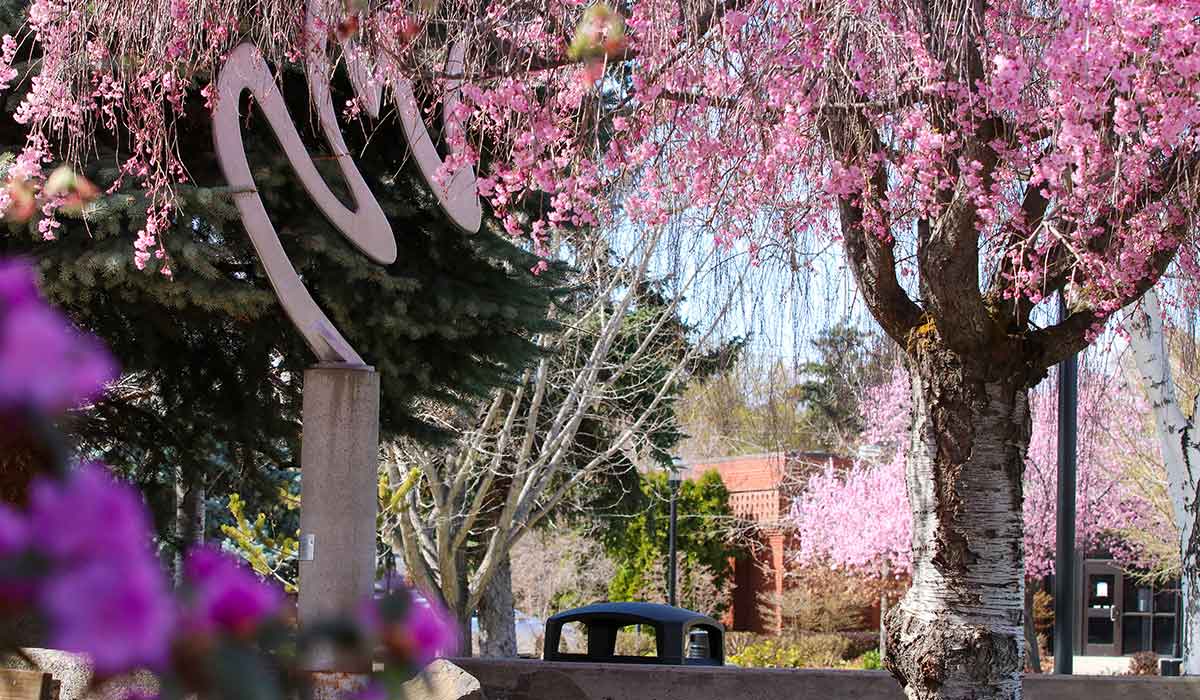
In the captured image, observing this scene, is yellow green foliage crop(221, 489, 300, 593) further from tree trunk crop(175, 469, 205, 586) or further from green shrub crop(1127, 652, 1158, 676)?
green shrub crop(1127, 652, 1158, 676)

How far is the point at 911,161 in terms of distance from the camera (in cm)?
560

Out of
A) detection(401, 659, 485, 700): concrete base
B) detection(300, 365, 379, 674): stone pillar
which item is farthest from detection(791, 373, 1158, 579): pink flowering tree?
detection(401, 659, 485, 700): concrete base

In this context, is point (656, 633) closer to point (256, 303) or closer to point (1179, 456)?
point (256, 303)

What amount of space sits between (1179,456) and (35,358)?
13.3 m

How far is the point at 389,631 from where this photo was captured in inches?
36.3

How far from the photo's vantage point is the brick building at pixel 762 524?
33.4m

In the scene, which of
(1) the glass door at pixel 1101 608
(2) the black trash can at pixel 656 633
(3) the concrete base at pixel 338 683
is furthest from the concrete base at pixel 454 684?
(1) the glass door at pixel 1101 608

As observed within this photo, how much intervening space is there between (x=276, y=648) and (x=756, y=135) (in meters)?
5.06

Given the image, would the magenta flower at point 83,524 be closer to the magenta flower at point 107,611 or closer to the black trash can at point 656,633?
the magenta flower at point 107,611

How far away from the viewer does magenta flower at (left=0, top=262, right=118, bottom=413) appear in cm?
76

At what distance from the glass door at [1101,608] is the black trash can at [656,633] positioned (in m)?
25.5

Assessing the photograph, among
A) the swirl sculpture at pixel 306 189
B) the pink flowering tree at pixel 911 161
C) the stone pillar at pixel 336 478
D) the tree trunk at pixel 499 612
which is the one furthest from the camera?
the tree trunk at pixel 499 612

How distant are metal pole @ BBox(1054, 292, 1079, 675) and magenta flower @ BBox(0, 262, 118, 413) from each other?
12.0 m

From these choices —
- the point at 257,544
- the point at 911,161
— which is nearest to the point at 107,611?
the point at 911,161
